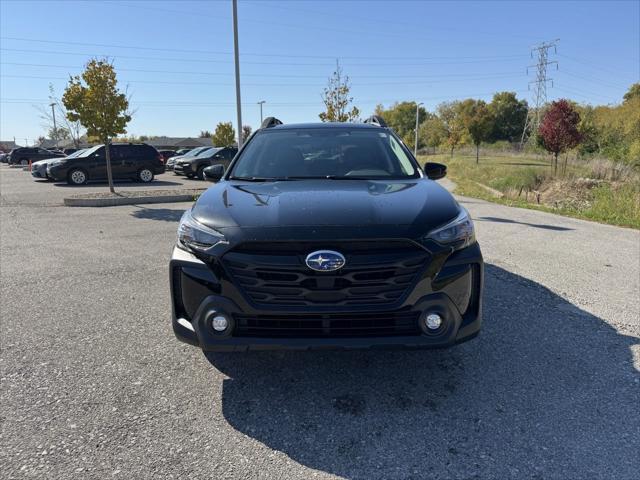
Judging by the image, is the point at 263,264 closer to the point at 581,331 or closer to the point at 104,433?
the point at 104,433

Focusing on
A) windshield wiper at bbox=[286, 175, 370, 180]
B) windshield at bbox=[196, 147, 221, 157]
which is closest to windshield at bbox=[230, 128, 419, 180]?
windshield wiper at bbox=[286, 175, 370, 180]

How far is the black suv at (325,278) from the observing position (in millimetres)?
2541

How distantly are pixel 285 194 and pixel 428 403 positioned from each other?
64.0 inches

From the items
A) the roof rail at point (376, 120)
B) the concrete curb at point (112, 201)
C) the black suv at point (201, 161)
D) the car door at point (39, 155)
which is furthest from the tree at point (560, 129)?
the car door at point (39, 155)

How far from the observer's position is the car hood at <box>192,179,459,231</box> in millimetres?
2650

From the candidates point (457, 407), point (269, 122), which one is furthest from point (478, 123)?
point (457, 407)

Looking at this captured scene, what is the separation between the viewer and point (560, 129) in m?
28.0

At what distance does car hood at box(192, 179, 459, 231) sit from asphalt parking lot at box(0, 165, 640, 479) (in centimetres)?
113

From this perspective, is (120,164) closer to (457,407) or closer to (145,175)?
(145,175)

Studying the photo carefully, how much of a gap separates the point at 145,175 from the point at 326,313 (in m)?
19.3

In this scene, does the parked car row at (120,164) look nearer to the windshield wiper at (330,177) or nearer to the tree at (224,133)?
the windshield wiper at (330,177)

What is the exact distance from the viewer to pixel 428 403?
285cm

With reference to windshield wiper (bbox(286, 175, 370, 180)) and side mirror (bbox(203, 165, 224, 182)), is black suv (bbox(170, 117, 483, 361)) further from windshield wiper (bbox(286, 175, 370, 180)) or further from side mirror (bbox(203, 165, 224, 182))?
side mirror (bbox(203, 165, 224, 182))

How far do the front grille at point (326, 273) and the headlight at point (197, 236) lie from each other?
0.46 feet
